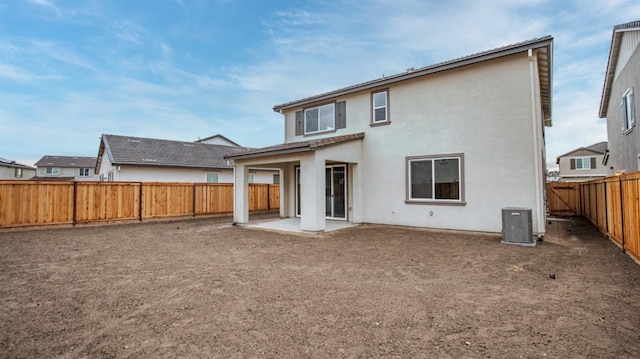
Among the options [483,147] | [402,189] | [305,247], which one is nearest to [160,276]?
[305,247]

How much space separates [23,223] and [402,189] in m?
13.8

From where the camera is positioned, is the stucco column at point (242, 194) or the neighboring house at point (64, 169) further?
the neighboring house at point (64, 169)

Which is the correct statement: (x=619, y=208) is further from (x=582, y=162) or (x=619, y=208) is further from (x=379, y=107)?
(x=582, y=162)

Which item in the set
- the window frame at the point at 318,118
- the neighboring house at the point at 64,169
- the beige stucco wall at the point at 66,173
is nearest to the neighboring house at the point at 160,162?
the window frame at the point at 318,118

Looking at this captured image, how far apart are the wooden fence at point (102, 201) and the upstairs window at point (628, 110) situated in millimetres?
→ 17980

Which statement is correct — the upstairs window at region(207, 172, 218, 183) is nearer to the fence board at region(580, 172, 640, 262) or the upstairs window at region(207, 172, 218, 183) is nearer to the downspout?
the downspout

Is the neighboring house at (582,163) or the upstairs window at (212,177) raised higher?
the neighboring house at (582,163)

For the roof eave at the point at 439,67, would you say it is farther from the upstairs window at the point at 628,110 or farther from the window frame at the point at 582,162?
the window frame at the point at 582,162

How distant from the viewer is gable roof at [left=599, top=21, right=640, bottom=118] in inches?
435

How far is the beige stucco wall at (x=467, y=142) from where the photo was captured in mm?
8516

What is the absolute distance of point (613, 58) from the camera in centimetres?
1349

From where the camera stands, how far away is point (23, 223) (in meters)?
10.7

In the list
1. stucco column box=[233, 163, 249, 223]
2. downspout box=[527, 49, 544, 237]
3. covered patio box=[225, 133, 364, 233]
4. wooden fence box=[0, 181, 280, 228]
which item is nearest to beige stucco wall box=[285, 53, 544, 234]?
downspout box=[527, 49, 544, 237]

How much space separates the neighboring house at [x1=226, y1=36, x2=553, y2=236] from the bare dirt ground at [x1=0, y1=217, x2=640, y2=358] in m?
2.22
